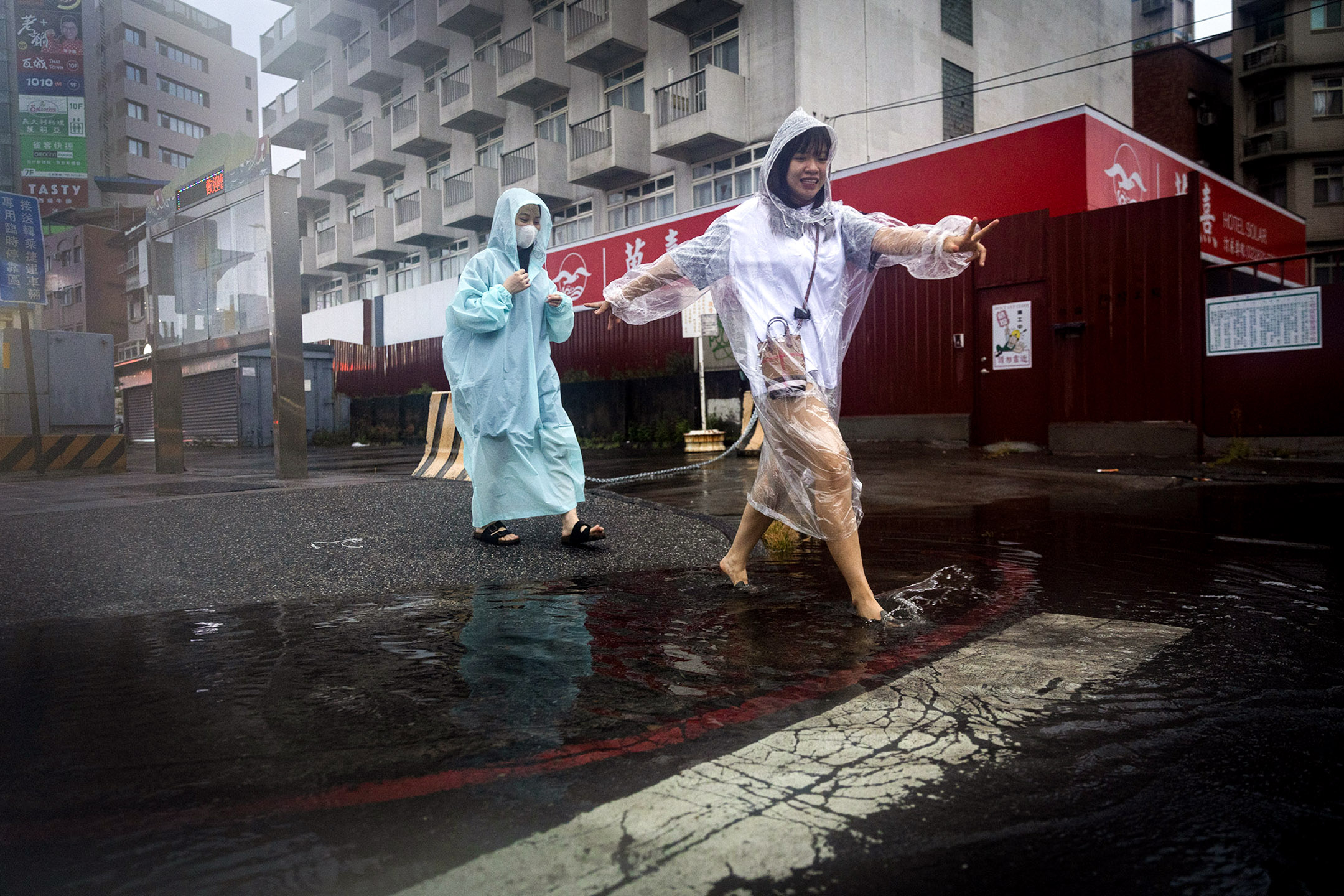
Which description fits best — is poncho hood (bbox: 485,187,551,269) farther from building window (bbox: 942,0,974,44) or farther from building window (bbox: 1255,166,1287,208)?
building window (bbox: 1255,166,1287,208)

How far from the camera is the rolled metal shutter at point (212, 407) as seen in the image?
22125 millimetres

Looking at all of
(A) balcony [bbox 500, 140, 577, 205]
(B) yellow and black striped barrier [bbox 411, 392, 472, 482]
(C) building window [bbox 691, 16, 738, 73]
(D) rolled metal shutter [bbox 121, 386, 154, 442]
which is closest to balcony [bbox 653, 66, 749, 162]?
(C) building window [bbox 691, 16, 738, 73]

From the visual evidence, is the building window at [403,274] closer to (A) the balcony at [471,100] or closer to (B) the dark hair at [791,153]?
(A) the balcony at [471,100]

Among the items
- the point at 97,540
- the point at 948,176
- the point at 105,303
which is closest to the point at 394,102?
the point at 105,303

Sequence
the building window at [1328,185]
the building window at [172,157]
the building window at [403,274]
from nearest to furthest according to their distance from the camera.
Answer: the building window at [1328,185] → the building window at [403,274] → the building window at [172,157]

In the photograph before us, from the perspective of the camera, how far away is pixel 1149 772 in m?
1.79

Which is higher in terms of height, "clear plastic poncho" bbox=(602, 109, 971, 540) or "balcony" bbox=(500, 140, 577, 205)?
"balcony" bbox=(500, 140, 577, 205)

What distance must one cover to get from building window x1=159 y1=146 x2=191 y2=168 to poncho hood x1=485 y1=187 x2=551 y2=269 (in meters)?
55.4

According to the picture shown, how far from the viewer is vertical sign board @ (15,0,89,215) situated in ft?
49.3

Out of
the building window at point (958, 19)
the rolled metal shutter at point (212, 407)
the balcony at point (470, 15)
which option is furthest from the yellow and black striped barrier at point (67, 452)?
the building window at point (958, 19)

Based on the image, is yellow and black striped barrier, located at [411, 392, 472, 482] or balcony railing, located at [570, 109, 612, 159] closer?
yellow and black striped barrier, located at [411, 392, 472, 482]

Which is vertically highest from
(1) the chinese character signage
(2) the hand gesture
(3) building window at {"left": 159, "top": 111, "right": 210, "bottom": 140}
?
(3) building window at {"left": 159, "top": 111, "right": 210, "bottom": 140}

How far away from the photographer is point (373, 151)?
111ft

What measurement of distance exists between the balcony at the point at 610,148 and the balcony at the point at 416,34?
30.3 feet
